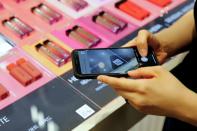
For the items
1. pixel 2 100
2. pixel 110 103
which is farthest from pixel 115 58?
pixel 2 100

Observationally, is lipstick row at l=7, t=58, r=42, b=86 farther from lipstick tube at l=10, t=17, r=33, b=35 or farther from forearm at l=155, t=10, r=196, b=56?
forearm at l=155, t=10, r=196, b=56

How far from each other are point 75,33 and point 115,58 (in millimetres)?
182

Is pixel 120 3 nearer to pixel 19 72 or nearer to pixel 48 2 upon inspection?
pixel 48 2

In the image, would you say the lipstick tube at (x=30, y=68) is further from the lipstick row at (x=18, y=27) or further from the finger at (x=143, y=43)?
the finger at (x=143, y=43)

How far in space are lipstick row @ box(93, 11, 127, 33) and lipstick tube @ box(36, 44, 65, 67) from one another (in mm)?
151

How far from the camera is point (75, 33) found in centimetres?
87

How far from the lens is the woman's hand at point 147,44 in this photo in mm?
714

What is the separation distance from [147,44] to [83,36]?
0.19 meters

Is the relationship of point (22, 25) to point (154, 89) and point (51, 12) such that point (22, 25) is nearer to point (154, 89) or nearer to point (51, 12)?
point (51, 12)

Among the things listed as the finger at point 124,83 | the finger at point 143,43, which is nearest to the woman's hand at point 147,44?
the finger at point 143,43

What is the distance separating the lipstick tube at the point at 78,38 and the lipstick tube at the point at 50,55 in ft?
0.24

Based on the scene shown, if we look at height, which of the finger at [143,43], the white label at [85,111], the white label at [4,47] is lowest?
the white label at [85,111]

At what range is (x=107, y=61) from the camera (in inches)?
27.8

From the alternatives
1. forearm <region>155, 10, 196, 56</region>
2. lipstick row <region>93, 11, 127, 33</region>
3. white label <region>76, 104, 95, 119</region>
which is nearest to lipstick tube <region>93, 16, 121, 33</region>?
lipstick row <region>93, 11, 127, 33</region>
